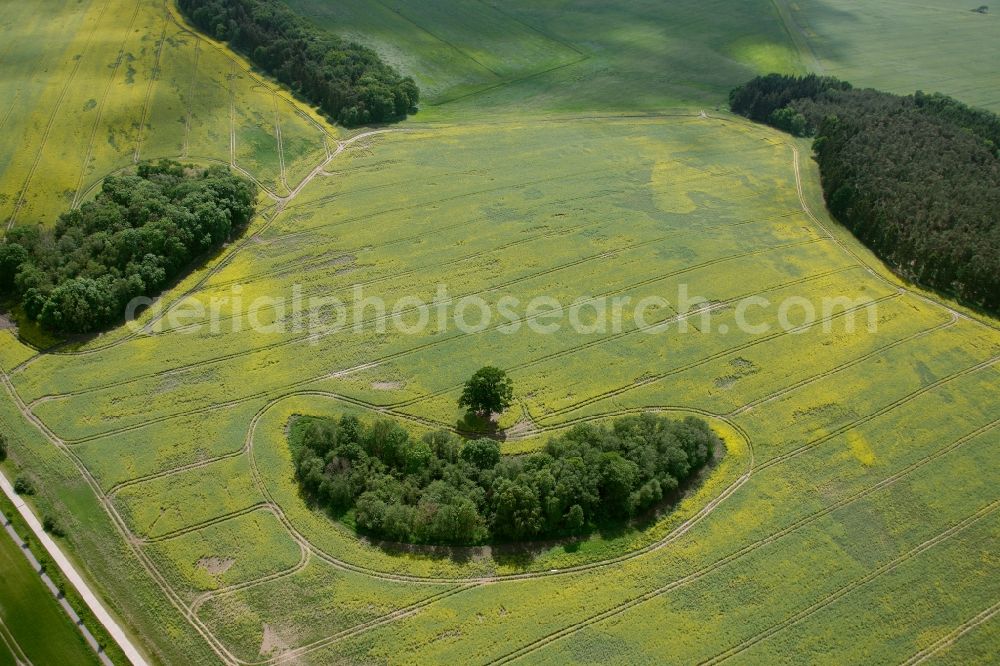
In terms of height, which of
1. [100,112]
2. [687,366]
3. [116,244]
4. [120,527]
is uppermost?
[100,112]

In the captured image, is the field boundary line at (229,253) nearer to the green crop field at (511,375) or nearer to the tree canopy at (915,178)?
the green crop field at (511,375)

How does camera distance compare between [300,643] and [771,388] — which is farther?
[771,388]

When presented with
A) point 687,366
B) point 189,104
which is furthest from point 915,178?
point 189,104

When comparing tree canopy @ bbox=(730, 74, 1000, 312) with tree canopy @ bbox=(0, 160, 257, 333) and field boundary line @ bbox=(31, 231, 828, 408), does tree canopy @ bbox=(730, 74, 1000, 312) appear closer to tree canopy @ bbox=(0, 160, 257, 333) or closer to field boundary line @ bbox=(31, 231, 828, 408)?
field boundary line @ bbox=(31, 231, 828, 408)

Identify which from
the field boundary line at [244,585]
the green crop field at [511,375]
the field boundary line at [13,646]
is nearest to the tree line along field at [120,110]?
the green crop field at [511,375]

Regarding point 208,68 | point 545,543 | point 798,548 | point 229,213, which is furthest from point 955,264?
point 208,68

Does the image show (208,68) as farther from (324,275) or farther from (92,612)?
(92,612)

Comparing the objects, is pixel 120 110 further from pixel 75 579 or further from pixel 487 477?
pixel 487 477
